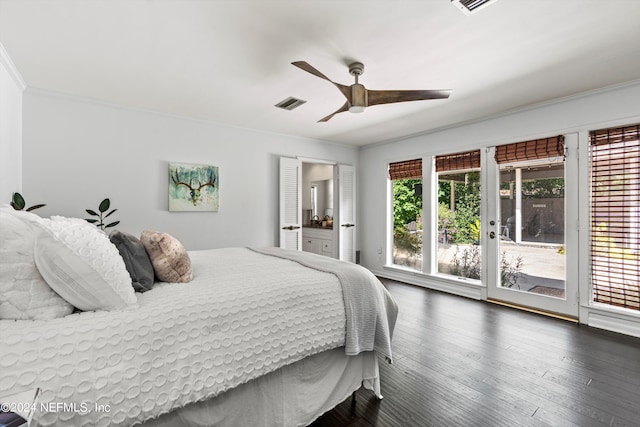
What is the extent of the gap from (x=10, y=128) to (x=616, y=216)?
6.12m

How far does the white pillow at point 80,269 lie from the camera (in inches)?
45.5

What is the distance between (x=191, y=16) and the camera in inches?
77.9

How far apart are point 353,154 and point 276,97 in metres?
2.84

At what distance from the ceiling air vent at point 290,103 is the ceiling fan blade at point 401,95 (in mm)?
1150

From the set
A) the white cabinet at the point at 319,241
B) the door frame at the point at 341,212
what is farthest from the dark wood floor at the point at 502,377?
the white cabinet at the point at 319,241

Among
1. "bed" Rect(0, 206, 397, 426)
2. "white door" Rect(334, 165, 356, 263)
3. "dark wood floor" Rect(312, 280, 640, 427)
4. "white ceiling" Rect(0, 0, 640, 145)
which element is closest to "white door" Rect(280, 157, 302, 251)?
"white door" Rect(334, 165, 356, 263)

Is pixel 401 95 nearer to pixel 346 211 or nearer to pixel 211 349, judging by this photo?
pixel 211 349

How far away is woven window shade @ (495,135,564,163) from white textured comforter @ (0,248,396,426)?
332cm

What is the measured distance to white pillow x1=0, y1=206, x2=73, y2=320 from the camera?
1092mm

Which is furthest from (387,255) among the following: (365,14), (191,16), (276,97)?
(191,16)

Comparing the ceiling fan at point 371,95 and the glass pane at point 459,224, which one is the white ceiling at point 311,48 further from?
the glass pane at point 459,224

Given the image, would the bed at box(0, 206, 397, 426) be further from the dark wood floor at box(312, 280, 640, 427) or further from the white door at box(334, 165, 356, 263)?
the white door at box(334, 165, 356, 263)

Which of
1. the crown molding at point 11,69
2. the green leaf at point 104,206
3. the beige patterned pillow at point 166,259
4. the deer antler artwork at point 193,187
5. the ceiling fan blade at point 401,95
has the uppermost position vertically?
the crown molding at point 11,69

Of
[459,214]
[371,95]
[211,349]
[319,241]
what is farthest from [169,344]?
[319,241]
